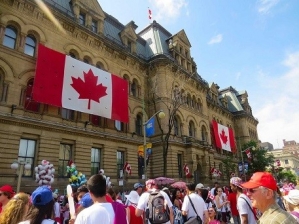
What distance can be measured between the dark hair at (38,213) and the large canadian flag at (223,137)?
35961 mm

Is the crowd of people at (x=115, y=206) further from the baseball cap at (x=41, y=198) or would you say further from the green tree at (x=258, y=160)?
the green tree at (x=258, y=160)

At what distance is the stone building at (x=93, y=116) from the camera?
55.1ft

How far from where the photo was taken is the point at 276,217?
7.38ft

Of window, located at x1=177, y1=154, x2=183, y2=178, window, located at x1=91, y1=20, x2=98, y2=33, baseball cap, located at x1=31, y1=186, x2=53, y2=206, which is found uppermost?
window, located at x1=91, y1=20, x2=98, y2=33

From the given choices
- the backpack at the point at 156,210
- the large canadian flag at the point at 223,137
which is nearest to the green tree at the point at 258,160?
the large canadian flag at the point at 223,137

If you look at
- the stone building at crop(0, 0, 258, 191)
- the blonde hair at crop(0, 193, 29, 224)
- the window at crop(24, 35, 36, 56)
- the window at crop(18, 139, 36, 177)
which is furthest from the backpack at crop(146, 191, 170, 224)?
the window at crop(24, 35, 36, 56)

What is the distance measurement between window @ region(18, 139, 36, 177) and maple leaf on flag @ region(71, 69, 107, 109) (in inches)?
214

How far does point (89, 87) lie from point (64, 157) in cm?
646

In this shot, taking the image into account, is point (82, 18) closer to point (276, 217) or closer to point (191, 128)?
point (191, 128)

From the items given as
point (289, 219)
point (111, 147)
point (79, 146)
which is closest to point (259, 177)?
point (289, 219)

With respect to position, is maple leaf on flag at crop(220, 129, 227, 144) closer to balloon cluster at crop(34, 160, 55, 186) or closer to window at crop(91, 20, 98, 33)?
window at crop(91, 20, 98, 33)

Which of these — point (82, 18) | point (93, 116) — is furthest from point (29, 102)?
point (82, 18)

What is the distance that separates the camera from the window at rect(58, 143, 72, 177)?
18.1 meters

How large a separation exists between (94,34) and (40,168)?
1531 centimetres
